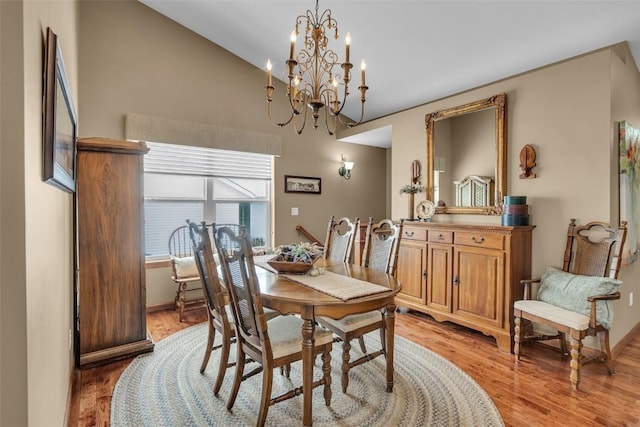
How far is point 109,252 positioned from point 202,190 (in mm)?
1697

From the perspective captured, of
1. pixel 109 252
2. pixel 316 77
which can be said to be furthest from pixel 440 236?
pixel 109 252

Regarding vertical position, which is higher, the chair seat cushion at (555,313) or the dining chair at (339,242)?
the dining chair at (339,242)

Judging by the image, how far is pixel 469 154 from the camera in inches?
136

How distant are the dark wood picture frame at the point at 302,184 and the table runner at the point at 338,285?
2.57 m

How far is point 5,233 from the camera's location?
836mm

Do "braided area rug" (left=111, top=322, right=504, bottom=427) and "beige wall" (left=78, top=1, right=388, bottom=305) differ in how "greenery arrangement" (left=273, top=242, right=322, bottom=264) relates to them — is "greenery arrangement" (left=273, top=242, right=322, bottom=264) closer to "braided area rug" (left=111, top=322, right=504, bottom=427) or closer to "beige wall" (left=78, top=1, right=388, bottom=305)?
"braided area rug" (left=111, top=322, right=504, bottom=427)

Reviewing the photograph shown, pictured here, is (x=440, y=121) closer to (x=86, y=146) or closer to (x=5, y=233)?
(x=86, y=146)

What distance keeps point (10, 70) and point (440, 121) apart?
3.71 m

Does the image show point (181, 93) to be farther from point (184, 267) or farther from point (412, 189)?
point (412, 189)

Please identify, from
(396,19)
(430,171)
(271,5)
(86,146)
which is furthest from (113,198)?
(430,171)

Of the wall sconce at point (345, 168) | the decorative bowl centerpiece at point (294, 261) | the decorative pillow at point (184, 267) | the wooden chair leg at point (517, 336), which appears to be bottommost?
the wooden chair leg at point (517, 336)

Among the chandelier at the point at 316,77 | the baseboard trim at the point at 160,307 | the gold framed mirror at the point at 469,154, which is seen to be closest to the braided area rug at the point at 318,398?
the baseboard trim at the point at 160,307

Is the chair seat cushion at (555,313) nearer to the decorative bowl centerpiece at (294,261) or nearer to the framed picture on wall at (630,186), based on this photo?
the framed picture on wall at (630,186)

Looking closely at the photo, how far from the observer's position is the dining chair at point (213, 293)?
197 centimetres
